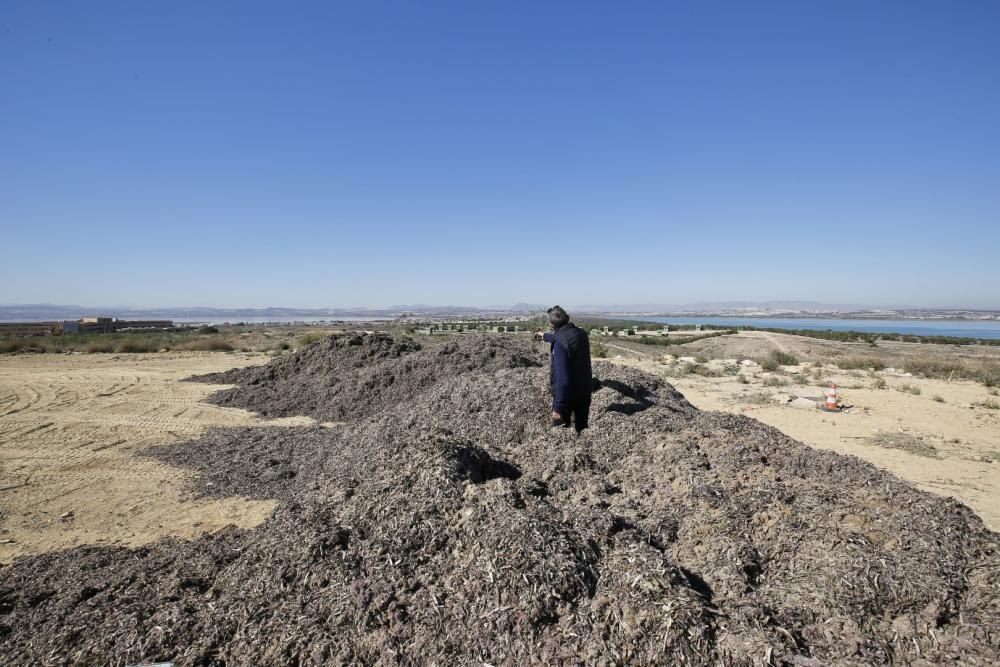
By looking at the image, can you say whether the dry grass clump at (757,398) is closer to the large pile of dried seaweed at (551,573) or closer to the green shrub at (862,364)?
the large pile of dried seaweed at (551,573)

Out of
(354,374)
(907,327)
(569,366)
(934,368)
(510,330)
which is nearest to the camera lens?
(569,366)

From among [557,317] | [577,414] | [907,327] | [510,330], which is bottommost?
[907,327]

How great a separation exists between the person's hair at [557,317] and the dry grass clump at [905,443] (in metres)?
7.64

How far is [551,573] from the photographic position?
2873mm

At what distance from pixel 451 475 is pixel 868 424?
11187 mm

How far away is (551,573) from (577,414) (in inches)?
121

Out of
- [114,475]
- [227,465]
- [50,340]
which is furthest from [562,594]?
[50,340]

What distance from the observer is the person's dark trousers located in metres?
5.80

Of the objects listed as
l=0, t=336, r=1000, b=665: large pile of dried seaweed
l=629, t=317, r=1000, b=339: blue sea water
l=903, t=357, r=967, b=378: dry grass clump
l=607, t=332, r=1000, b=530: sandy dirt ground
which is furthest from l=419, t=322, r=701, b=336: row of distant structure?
l=0, t=336, r=1000, b=665: large pile of dried seaweed

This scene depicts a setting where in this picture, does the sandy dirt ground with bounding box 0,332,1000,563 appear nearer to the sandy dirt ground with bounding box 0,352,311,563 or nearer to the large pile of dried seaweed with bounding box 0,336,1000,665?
the sandy dirt ground with bounding box 0,352,311,563

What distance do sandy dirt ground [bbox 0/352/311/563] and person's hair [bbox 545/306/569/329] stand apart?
3976 mm

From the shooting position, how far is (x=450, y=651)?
2.57m

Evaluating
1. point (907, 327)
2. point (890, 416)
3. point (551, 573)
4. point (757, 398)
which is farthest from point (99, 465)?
point (907, 327)

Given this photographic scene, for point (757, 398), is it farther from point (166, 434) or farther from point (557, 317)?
point (166, 434)
